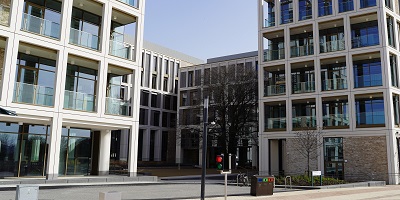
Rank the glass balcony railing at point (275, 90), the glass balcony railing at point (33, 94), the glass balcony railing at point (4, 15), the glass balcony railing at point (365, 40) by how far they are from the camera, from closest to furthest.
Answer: the glass balcony railing at point (4, 15) → the glass balcony railing at point (33, 94) → the glass balcony railing at point (365, 40) → the glass balcony railing at point (275, 90)

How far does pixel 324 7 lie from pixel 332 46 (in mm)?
4158

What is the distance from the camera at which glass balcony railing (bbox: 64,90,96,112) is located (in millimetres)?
23188

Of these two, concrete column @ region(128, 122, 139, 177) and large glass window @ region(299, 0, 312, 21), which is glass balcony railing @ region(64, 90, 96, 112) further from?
large glass window @ region(299, 0, 312, 21)

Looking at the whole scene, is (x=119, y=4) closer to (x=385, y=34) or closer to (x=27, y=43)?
(x=27, y=43)

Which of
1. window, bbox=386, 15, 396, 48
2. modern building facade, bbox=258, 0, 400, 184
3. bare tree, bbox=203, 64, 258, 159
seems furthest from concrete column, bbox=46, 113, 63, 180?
window, bbox=386, 15, 396, 48

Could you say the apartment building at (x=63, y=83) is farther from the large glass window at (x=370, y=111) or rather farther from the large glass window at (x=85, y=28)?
the large glass window at (x=370, y=111)

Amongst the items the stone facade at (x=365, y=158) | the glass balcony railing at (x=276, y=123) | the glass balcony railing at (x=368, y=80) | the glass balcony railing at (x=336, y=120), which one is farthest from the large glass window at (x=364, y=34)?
the glass balcony railing at (x=276, y=123)

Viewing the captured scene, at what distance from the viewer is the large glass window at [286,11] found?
3875 centimetres

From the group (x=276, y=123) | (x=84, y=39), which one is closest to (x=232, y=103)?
(x=276, y=123)

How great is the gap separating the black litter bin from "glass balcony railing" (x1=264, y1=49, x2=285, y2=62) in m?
22.2

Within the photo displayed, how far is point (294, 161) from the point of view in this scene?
35.9 metres

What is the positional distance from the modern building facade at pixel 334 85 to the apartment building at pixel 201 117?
8860 mm

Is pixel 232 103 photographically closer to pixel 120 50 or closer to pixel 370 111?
pixel 370 111

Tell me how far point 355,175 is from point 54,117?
81.5ft
